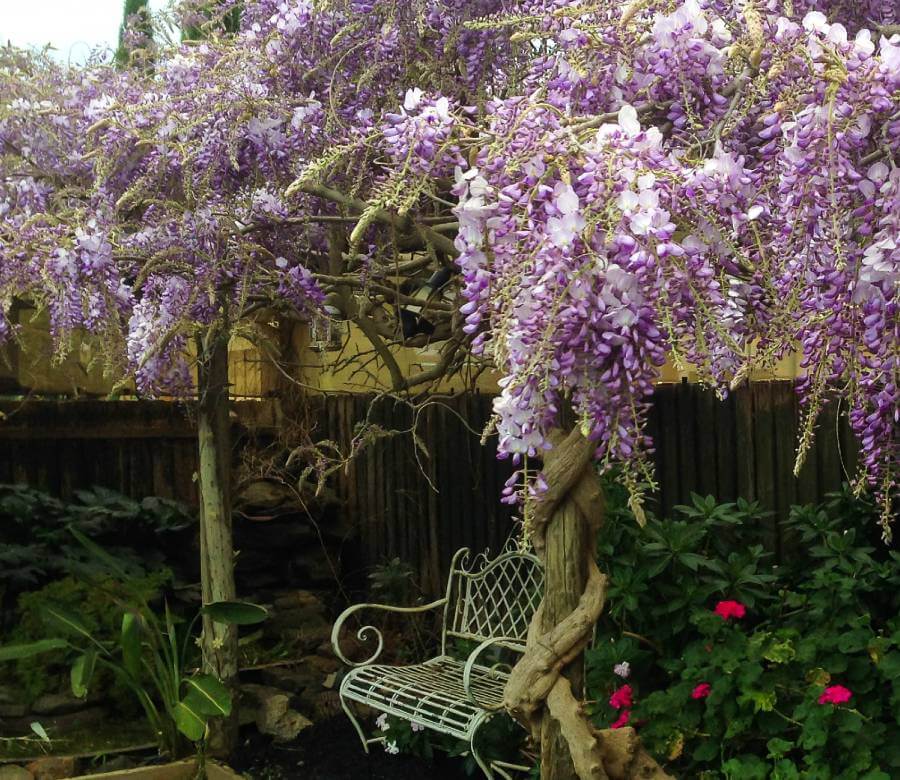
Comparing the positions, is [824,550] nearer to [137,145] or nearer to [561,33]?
[561,33]

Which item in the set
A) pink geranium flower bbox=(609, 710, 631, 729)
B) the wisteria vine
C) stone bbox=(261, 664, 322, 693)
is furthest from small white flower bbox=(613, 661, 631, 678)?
Result: stone bbox=(261, 664, 322, 693)

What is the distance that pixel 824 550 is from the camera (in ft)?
12.5

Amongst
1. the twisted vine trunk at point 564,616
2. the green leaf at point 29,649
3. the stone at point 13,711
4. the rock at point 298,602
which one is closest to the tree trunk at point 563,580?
the twisted vine trunk at point 564,616

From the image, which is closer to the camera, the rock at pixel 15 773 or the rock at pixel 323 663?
the rock at pixel 15 773

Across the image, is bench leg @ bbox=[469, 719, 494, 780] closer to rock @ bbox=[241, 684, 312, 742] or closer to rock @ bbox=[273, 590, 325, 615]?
rock @ bbox=[241, 684, 312, 742]

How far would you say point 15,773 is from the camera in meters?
4.39

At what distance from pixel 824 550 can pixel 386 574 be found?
3.07 meters

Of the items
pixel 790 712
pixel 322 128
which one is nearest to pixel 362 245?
pixel 322 128

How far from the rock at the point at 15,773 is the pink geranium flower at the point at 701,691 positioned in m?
2.83

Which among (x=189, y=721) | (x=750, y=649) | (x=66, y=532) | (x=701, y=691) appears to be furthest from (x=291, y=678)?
(x=750, y=649)

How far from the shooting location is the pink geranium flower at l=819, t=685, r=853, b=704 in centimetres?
325

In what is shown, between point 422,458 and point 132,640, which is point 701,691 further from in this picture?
point 422,458

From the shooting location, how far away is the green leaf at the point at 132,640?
13.6ft

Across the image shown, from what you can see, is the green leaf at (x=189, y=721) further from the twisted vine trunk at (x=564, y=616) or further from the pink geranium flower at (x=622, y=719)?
the twisted vine trunk at (x=564, y=616)
